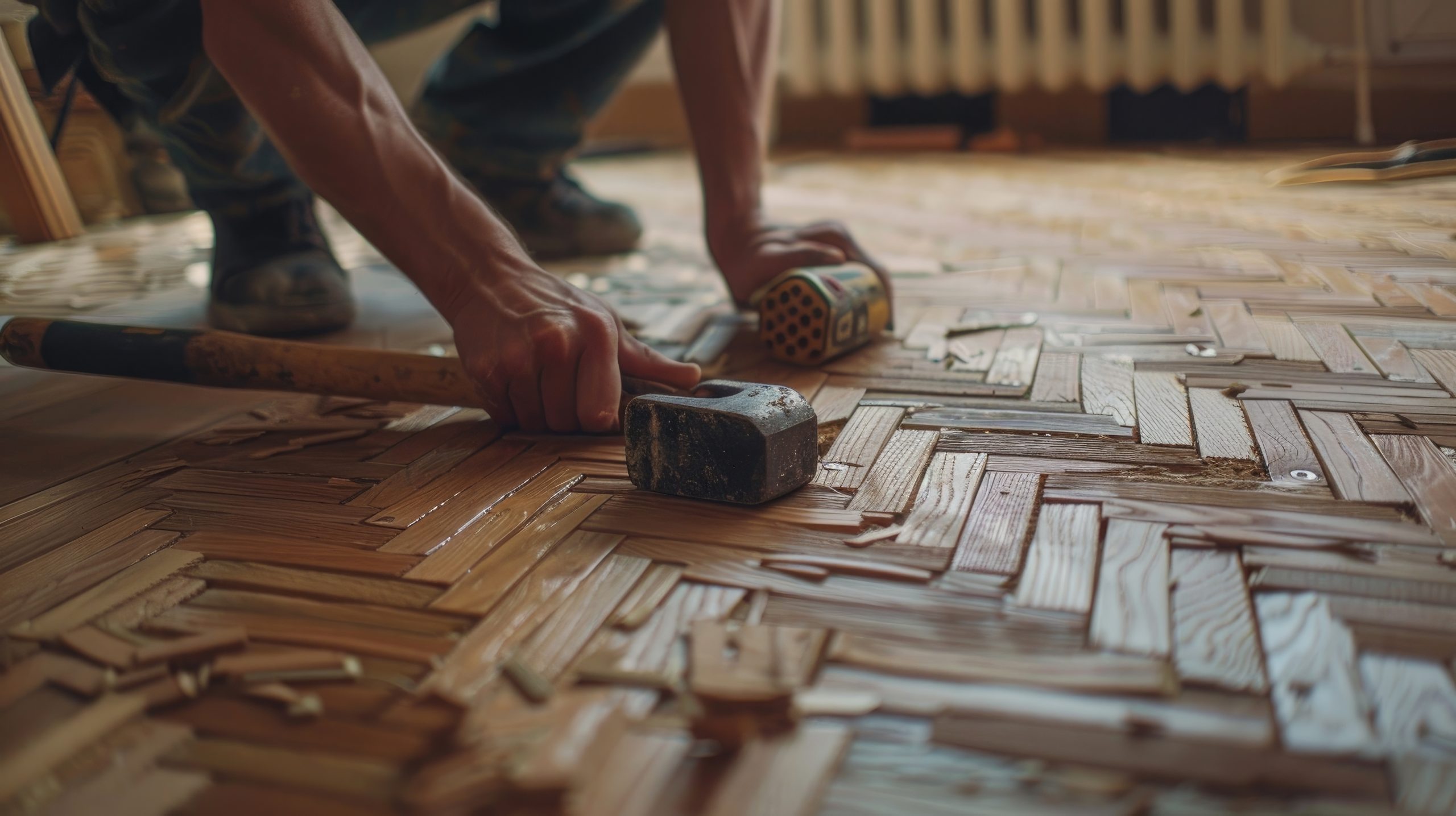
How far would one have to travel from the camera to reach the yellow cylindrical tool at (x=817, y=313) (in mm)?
1427

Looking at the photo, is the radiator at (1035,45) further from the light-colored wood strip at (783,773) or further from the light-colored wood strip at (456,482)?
the light-colored wood strip at (783,773)

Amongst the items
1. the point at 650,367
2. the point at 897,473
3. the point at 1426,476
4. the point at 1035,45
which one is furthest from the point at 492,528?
the point at 1035,45

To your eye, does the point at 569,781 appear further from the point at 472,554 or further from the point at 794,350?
the point at 794,350

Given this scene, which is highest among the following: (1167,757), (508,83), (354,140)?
(508,83)

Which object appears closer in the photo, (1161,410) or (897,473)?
(897,473)

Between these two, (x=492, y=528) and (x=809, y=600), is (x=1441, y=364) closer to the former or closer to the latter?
(x=809, y=600)

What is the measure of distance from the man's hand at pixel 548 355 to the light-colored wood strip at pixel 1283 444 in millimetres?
603

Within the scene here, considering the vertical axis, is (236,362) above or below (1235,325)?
above

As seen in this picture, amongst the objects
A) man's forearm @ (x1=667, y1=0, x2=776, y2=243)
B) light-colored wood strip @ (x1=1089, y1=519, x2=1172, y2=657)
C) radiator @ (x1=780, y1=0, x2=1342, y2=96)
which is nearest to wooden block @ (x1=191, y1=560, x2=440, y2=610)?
light-colored wood strip @ (x1=1089, y1=519, x2=1172, y2=657)

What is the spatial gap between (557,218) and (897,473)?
1412mm

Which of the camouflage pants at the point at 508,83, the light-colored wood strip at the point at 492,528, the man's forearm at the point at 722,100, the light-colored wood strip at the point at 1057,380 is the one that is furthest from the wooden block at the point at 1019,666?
the camouflage pants at the point at 508,83

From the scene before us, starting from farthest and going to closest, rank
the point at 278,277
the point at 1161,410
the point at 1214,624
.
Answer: the point at 278,277 < the point at 1161,410 < the point at 1214,624

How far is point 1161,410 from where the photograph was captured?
1217 mm

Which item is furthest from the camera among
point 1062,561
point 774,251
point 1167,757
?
point 774,251
